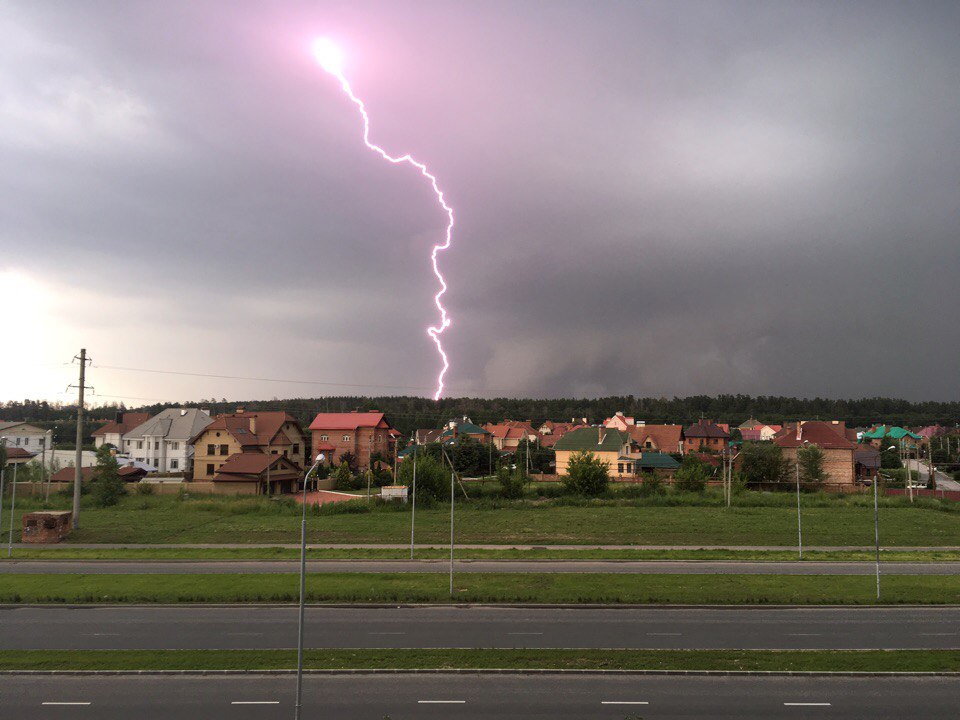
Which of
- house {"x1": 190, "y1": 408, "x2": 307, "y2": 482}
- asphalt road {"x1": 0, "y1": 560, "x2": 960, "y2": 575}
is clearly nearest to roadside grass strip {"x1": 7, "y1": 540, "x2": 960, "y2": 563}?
asphalt road {"x1": 0, "y1": 560, "x2": 960, "y2": 575}

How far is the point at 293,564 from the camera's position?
3681 cm

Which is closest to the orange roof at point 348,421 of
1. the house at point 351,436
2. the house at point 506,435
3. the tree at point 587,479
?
the house at point 351,436

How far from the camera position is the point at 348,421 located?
99.8 meters

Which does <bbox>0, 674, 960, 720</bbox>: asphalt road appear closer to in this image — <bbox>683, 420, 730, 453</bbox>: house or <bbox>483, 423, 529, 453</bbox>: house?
<bbox>683, 420, 730, 453</bbox>: house

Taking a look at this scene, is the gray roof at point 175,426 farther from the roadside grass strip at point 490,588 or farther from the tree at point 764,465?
the tree at point 764,465

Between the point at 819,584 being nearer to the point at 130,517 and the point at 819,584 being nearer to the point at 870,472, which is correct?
the point at 130,517

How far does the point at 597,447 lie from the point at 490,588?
198ft

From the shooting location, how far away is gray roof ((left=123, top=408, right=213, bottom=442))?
9675 centimetres

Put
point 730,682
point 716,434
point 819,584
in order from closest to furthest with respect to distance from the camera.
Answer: point 730,682
point 819,584
point 716,434

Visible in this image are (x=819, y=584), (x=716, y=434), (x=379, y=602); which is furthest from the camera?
(x=716, y=434)

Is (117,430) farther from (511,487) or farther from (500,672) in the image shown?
(500,672)

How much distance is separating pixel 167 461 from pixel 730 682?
95079 millimetres

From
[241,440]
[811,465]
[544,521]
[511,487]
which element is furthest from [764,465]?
[241,440]

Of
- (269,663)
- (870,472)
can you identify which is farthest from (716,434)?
(269,663)
